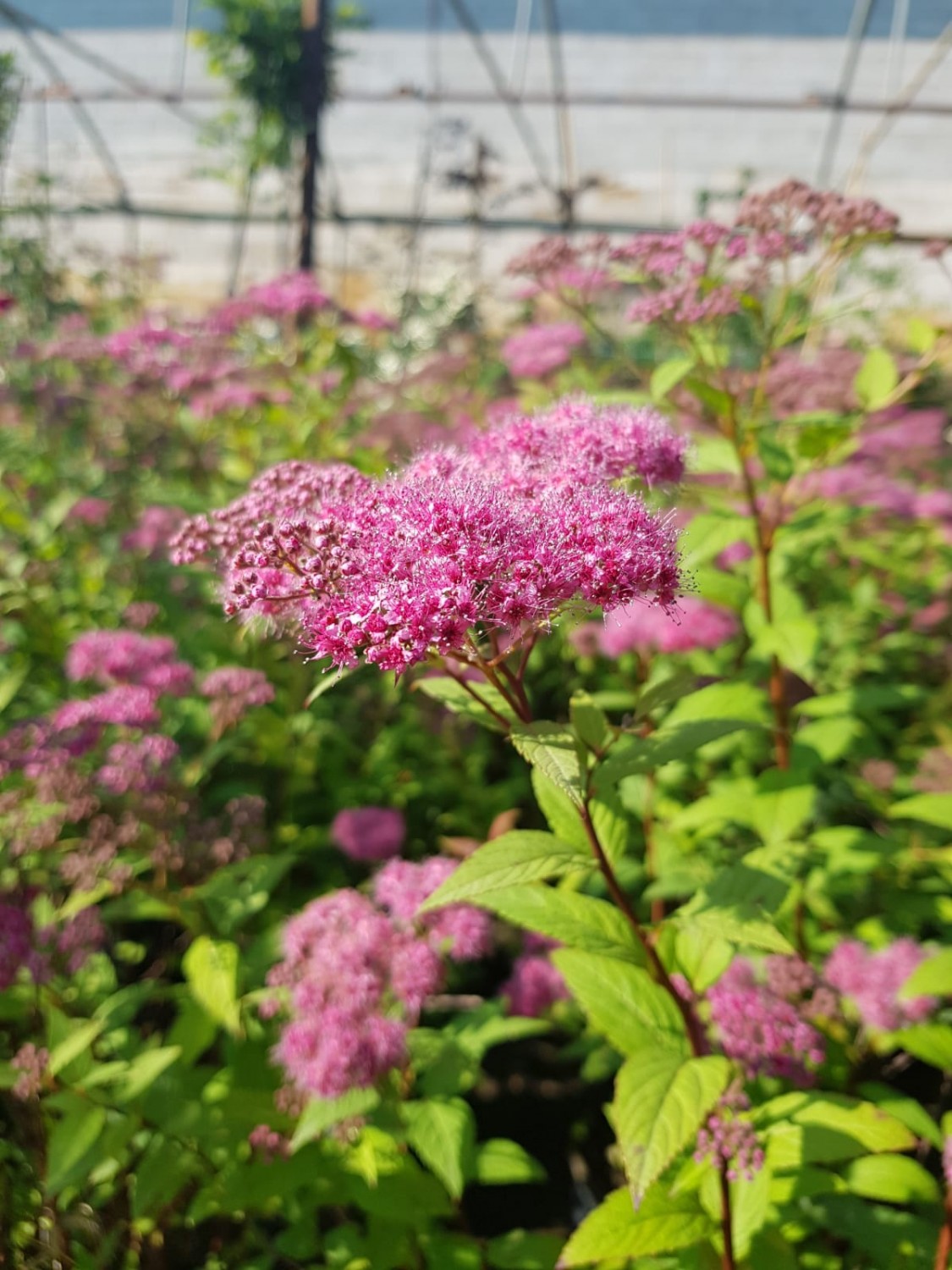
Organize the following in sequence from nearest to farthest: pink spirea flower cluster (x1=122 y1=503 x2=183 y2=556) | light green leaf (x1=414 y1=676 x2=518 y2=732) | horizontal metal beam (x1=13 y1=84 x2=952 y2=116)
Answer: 1. light green leaf (x1=414 y1=676 x2=518 y2=732)
2. pink spirea flower cluster (x1=122 y1=503 x2=183 y2=556)
3. horizontal metal beam (x1=13 y1=84 x2=952 y2=116)

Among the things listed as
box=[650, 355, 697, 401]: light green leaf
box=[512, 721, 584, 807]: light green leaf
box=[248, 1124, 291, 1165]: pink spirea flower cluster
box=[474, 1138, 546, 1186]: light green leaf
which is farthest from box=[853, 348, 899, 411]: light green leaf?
box=[248, 1124, 291, 1165]: pink spirea flower cluster

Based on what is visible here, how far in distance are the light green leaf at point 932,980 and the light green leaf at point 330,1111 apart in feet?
3.32

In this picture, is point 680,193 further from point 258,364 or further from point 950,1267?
point 950,1267

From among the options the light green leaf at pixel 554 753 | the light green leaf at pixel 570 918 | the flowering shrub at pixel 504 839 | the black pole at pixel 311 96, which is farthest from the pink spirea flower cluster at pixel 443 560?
the black pole at pixel 311 96

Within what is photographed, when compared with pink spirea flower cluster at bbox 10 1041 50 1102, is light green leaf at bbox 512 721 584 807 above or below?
above

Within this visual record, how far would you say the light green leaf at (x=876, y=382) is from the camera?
212 centimetres

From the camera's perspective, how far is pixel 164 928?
108 inches

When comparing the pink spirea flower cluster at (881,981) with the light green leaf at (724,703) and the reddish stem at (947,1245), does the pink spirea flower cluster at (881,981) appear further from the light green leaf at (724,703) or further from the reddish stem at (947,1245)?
the light green leaf at (724,703)

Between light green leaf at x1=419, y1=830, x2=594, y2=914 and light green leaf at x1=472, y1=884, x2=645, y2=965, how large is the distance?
123 mm

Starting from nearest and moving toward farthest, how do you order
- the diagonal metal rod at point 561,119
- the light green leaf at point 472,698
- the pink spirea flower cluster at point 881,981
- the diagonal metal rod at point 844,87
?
the light green leaf at point 472,698 → the pink spirea flower cluster at point 881,981 → the diagonal metal rod at point 844,87 → the diagonal metal rod at point 561,119

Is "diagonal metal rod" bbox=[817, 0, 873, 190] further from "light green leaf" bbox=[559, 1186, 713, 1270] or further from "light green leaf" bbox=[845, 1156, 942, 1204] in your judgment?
"light green leaf" bbox=[559, 1186, 713, 1270]

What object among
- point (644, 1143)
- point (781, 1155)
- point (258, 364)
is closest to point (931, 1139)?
point (781, 1155)

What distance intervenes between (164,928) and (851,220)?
2.92 meters

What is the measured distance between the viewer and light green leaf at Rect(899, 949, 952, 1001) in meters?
1.48
